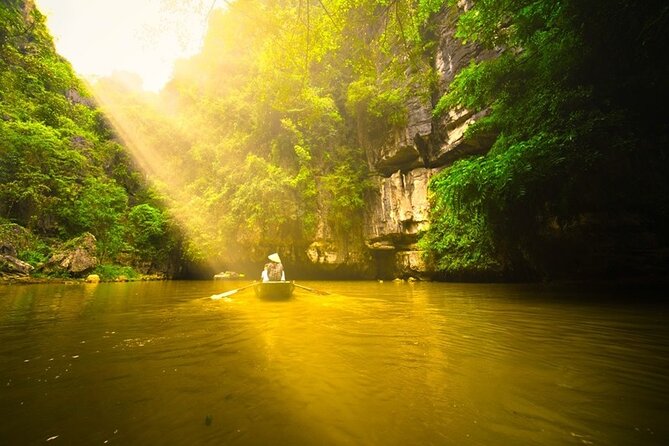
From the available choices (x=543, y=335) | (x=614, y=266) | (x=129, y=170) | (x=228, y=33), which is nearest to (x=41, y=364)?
(x=543, y=335)

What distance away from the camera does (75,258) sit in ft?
47.3

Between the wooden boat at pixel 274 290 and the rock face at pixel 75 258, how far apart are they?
41.6 feet

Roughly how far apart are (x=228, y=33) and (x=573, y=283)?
11.5m

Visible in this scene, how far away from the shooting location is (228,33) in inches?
274

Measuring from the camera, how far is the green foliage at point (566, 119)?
5.61 meters

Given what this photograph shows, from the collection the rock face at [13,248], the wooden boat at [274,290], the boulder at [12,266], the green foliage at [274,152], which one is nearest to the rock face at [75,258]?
the rock face at [13,248]

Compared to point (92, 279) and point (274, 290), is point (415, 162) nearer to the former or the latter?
point (274, 290)

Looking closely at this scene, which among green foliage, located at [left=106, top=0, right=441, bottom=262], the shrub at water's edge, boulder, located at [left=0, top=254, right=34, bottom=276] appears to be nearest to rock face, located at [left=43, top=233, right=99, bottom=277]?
the shrub at water's edge

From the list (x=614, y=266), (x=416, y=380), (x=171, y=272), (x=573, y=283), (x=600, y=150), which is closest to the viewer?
(x=416, y=380)

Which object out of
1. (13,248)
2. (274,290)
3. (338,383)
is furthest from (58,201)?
(338,383)

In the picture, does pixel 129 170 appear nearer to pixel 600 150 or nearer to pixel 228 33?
pixel 228 33

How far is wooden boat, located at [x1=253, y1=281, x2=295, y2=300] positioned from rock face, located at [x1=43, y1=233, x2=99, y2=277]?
12687 millimetres

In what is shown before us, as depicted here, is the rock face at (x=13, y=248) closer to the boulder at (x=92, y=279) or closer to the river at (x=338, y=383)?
the boulder at (x=92, y=279)

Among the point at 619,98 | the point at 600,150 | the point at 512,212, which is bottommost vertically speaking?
the point at 512,212
